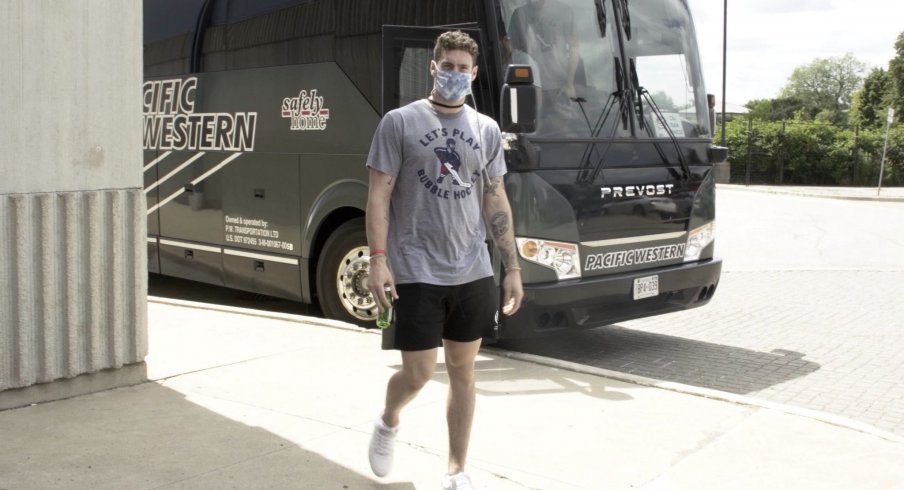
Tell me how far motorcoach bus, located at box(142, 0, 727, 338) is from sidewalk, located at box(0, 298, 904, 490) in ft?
3.91

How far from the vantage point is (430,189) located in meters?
4.23

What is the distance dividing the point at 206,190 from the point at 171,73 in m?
1.38

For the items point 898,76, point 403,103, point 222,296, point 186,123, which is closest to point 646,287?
point 403,103

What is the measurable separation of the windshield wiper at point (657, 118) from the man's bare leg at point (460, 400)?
4.03 meters

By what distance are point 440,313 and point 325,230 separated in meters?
4.76

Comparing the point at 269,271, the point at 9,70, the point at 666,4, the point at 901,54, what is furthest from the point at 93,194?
the point at 901,54

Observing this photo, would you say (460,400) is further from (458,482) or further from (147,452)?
(147,452)

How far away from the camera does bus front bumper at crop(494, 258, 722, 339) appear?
23.8 feet

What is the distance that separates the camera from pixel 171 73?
10.6m

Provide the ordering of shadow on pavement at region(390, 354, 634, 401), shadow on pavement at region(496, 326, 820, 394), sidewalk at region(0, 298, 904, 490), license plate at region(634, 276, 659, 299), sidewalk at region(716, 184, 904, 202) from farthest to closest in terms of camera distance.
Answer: sidewalk at region(716, 184, 904, 202) → license plate at region(634, 276, 659, 299) → shadow on pavement at region(496, 326, 820, 394) → shadow on pavement at region(390, 354, 634, 401) → sidewalk at region(0, 298, 904, 490)

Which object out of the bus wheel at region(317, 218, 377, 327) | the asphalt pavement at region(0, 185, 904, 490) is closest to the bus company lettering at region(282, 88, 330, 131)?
the bus wheel at region(317, 218, 377, 327)

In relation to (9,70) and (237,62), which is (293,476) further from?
(237,62)

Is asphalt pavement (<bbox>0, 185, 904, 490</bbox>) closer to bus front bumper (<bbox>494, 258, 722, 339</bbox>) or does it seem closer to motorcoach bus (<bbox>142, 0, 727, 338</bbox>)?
bus front bumper (<bbox>494, 258, 722, 339</bbox>)

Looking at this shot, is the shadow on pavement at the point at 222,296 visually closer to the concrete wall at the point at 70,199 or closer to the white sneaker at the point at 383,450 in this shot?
the concrete wall at the point at 70,199
